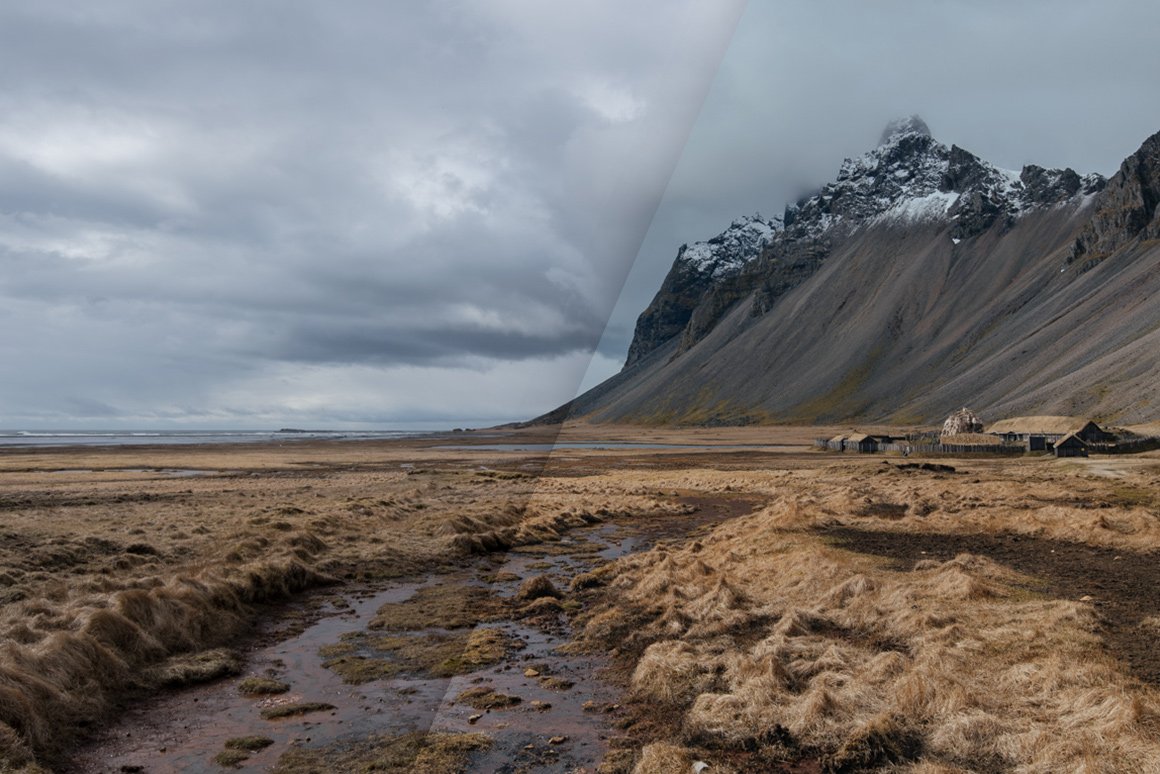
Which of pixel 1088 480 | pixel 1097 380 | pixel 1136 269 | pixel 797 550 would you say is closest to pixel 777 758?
pixel 797 550

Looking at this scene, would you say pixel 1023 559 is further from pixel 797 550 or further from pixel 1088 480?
pixel 1088 480

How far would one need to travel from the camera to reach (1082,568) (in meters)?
21.0

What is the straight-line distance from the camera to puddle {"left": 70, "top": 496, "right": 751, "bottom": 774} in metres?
11.3

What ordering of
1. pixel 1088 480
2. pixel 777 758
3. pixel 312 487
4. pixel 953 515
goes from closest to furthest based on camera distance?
pixel 777 758 → pixel 953 515 → pixel 1088 480 → pixel 312 487

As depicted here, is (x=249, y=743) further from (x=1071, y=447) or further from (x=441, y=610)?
(x=1071, y=447)

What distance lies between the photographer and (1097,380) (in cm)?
11475

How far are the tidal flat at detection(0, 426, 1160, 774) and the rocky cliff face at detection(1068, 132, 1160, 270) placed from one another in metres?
197

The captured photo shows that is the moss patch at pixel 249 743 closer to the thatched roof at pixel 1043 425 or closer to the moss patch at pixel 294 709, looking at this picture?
the moss patch at pixel 294 709

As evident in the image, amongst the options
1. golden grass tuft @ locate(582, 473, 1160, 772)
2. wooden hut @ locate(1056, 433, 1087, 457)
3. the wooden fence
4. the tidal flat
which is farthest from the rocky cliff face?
golden grass tuft @ locate(582, 473, 1160, 772)

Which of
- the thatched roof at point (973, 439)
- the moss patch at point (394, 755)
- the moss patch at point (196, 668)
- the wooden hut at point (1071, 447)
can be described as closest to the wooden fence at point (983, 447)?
the thatched roof at point (973, 439)

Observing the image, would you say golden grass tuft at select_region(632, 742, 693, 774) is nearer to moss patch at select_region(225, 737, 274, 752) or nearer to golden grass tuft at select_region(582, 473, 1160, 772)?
golden grass tuft at select_region(582, 473, 1160, 772)

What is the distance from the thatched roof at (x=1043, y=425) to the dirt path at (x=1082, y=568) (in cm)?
Answer: 7261

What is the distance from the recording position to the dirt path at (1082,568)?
13617 millimetres

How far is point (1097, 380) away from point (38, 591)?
142 metres
